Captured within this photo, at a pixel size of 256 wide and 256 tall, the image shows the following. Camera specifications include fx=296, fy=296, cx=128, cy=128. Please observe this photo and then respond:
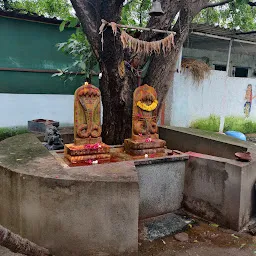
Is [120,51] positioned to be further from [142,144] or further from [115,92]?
[142,144]

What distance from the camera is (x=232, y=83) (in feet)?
35.1

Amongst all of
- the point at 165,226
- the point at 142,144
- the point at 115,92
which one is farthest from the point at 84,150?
the point at 115,92

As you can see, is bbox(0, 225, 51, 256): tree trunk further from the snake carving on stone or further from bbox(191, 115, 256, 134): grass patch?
bbox(191, 115, 256, 134): grass patch

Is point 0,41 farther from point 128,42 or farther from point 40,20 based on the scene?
point 128,42

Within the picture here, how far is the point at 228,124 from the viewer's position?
1083 cm

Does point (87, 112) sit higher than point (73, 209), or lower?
higher

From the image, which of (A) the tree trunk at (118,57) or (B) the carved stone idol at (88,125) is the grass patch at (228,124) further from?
(B) the carved stone idol at (88,125)

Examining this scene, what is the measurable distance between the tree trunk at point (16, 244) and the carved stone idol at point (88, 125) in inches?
67.2

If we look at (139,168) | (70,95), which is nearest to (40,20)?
(70,95)

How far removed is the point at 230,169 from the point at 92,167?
201 centimetres

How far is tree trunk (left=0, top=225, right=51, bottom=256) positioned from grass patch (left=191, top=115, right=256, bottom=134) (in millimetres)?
7764

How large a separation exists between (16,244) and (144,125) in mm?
3154

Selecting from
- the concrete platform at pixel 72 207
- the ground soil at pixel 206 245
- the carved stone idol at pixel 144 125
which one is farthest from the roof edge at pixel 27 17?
the ground soil at pixel 206 245

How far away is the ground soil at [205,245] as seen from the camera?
12.3 ft
